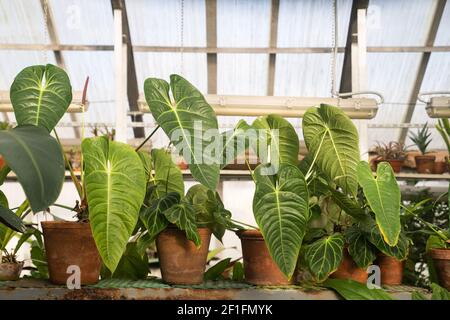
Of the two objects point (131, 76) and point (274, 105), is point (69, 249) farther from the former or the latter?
point (131, 76)

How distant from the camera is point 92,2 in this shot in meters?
6.06

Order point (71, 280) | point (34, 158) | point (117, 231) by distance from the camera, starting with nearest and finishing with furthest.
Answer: point (34, 158)
point (117, 231)
point (71, 280)

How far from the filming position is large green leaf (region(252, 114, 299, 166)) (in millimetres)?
2092

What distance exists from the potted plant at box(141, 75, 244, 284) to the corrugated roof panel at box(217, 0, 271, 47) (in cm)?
443

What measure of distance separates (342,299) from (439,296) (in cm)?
33

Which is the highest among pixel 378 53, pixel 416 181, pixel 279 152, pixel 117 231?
pixel 378 53

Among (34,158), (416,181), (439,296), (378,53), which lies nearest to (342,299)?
(439,296)

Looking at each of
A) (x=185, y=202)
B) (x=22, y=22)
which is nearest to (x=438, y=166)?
(x=185, y=202)

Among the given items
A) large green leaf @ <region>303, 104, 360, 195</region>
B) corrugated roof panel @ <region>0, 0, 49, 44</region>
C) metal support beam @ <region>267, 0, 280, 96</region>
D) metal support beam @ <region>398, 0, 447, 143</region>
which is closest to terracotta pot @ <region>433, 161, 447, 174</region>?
metal support beam @ <region>398, 0, 447, 143</region>

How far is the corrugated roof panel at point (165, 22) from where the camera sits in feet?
20.0

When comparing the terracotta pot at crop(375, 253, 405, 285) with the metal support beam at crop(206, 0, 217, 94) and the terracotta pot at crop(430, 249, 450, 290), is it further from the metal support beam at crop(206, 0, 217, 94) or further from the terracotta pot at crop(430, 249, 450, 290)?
the metal support beam at crop(206, 0, 217, 94)

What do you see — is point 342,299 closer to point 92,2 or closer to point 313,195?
point 313,195

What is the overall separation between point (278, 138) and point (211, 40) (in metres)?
4.38

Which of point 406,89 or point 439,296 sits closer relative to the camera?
point 439,296
